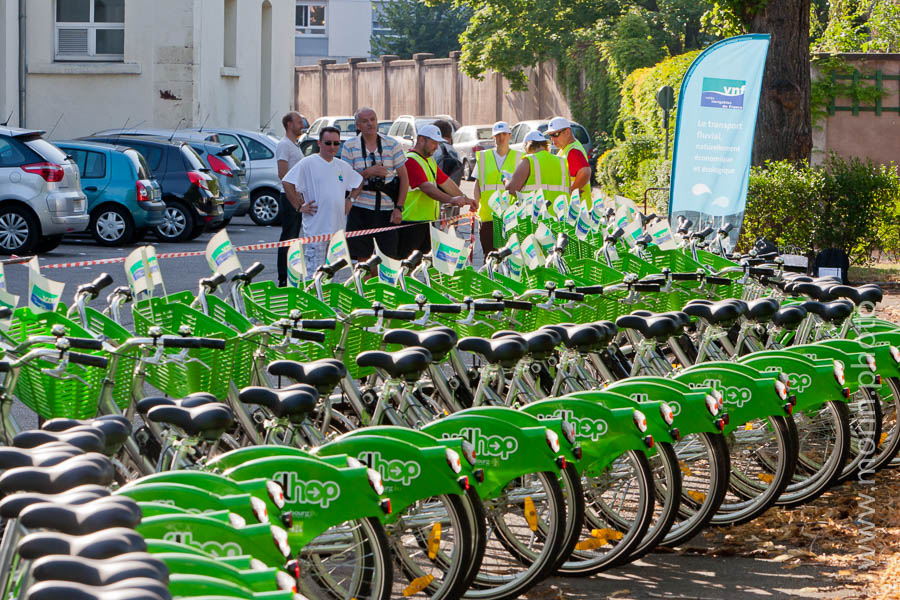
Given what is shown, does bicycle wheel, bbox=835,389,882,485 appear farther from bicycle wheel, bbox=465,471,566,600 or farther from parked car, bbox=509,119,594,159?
parked car, bbox=509,119,594,159

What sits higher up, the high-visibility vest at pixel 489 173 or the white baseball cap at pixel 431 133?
the white baseball cap at pixel 431 133

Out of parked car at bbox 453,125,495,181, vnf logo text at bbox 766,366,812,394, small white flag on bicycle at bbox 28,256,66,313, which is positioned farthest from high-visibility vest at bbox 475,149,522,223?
parked car at bbox 453,125,495,181

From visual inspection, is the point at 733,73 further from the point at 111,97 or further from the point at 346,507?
the point at 111,97

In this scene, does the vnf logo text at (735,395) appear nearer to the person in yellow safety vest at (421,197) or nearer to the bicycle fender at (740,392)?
the bicycle fender at (740,392)

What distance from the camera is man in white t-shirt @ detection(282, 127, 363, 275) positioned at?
11438 mm

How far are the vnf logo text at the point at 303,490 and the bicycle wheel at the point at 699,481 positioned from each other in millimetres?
1924

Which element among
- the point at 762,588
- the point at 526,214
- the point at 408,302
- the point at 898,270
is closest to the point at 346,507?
the point at 762,588

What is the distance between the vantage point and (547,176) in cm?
1312

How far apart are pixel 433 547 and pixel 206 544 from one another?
138 centimetres

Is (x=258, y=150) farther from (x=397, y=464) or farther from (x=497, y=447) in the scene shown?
(x=397, y=464)

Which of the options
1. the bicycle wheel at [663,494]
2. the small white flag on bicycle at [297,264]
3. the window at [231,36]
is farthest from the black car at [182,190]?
the bicycle wheel at [663,494]

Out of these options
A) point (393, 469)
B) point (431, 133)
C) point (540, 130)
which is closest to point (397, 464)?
point (393, 469)

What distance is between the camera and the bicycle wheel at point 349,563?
4.43m

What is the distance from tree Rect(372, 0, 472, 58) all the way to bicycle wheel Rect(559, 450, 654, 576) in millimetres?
64212
